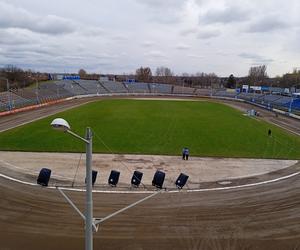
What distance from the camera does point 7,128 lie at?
44.6 meters

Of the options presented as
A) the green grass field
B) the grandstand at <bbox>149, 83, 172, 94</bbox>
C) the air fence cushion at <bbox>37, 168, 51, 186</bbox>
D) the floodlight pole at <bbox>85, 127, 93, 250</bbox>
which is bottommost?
the green grass field

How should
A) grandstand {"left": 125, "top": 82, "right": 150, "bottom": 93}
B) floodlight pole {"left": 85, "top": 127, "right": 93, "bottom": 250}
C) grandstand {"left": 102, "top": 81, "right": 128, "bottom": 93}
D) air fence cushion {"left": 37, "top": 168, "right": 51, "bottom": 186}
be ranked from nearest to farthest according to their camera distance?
floodlight pole {"left": 85, "top": 127, "right": 93, "bottom": 250} → air fence cushion {"left": 37, "top": 168, "right": 51, "bottom": 186} → grandstand {"left": 102, "top": 81, "right": 128, "bottom": 93} → grandstand {"left": 125, "top": 82, "right": 150, "bottom": 93}

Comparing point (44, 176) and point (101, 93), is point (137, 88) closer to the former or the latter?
point (101, 93)

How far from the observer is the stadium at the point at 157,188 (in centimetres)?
1463

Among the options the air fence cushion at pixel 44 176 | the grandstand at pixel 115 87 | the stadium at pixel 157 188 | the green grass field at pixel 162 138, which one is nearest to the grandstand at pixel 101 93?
the grandstand at pixel 115 87

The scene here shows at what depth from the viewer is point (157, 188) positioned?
14.1 metres

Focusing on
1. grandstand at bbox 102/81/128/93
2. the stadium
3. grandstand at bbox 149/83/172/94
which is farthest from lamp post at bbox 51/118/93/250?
grandstand at bbox 149/83/172/94

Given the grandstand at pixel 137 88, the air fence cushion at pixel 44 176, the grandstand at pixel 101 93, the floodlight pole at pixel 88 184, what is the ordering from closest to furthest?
the floodlight pole at pixel 88 184 < the air fence cushion at pixel 44 176 < the grandstand at pixel 101 93 < the grandstand at pixel 137 88

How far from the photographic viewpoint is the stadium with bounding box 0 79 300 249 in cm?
1463

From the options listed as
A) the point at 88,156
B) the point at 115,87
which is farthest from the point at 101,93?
the point at 88,156

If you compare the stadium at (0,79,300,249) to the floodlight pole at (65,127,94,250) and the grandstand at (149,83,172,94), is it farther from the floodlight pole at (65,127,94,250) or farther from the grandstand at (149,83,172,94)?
the grandstand at (149,83,172,94)

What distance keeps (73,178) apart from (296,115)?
2358 inches

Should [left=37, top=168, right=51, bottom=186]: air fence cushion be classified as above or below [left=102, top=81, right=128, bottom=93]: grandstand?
above

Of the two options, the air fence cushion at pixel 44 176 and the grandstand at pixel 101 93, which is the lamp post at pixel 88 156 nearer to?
the air fence cushion at pixel 44 176
